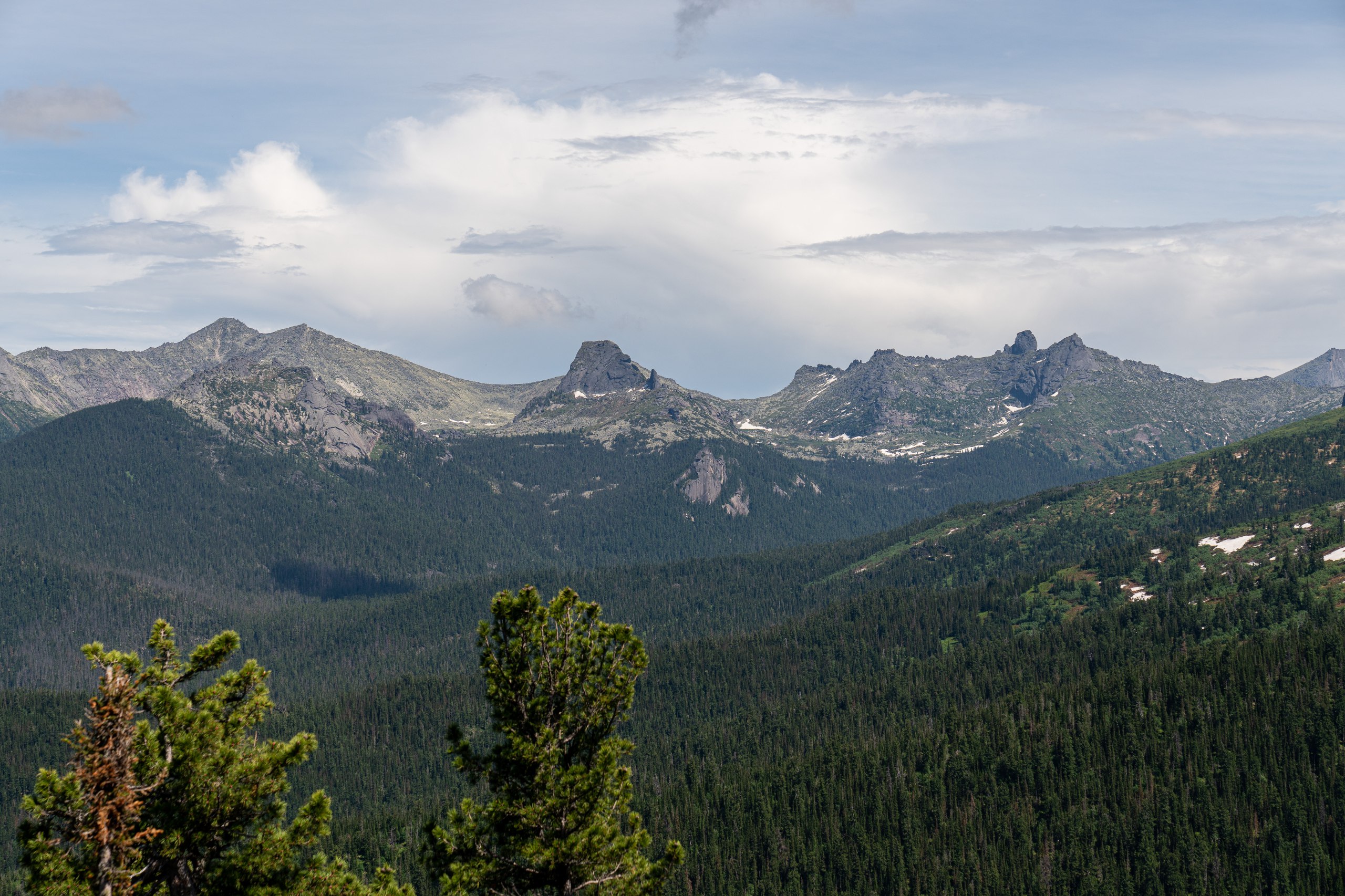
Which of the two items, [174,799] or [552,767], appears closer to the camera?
[174,799]

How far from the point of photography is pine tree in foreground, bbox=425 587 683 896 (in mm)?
39562

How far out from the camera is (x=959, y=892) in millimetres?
183000

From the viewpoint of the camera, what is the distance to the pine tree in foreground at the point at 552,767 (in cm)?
3956

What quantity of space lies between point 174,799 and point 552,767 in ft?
41.4

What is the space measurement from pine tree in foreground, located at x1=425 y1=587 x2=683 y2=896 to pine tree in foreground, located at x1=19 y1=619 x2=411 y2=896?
4183 mm

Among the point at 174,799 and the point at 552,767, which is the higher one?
the point at 174,799

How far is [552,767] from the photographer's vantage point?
39719mm

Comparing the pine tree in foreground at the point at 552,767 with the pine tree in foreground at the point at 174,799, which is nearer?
the pine tree in foreground at the point at 174,799

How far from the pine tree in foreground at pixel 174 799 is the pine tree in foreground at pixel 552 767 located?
4.18m

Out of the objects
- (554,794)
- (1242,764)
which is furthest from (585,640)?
(1242,764)

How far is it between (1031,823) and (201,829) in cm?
18970

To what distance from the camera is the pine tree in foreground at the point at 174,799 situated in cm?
2959

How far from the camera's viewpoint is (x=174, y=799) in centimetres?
3247

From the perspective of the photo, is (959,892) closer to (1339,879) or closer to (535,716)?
(1339,879)
